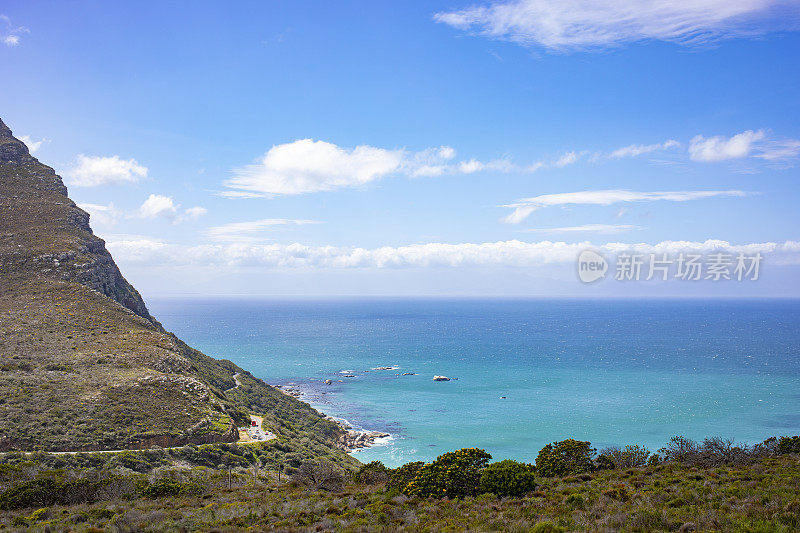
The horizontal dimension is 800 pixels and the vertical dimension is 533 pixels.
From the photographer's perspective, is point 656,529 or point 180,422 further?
point 180,422

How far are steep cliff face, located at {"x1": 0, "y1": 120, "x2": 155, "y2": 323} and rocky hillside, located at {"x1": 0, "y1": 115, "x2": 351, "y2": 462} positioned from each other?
14cm

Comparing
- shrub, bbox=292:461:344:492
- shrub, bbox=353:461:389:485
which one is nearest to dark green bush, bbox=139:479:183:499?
shrub, bbox=292:461:344:492

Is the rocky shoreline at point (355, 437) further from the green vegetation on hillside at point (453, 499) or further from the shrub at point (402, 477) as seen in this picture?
the shrub at point (402, 477)

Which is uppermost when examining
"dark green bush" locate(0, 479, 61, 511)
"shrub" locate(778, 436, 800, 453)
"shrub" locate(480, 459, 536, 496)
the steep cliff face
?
the steep cliff face

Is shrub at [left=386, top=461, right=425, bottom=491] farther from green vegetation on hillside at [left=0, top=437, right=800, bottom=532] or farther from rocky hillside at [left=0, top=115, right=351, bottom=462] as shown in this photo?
rocky hillside at [left=0, top=115, right=351, bottom=462]

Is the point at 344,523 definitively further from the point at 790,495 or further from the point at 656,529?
the point at 790,495

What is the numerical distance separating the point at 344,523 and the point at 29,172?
77.4 m

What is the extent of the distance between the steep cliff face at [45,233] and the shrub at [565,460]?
169 ft

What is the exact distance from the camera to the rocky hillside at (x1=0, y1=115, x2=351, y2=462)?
31062 mm

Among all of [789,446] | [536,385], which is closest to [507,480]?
[789,446]

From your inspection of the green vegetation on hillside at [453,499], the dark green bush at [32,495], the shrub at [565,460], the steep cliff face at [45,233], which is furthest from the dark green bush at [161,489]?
the steep cliff face at [45,233]

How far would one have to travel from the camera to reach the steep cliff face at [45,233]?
49781mm

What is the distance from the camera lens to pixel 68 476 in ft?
69.3

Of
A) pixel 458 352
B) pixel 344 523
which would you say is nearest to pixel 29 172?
pixel 344 523
